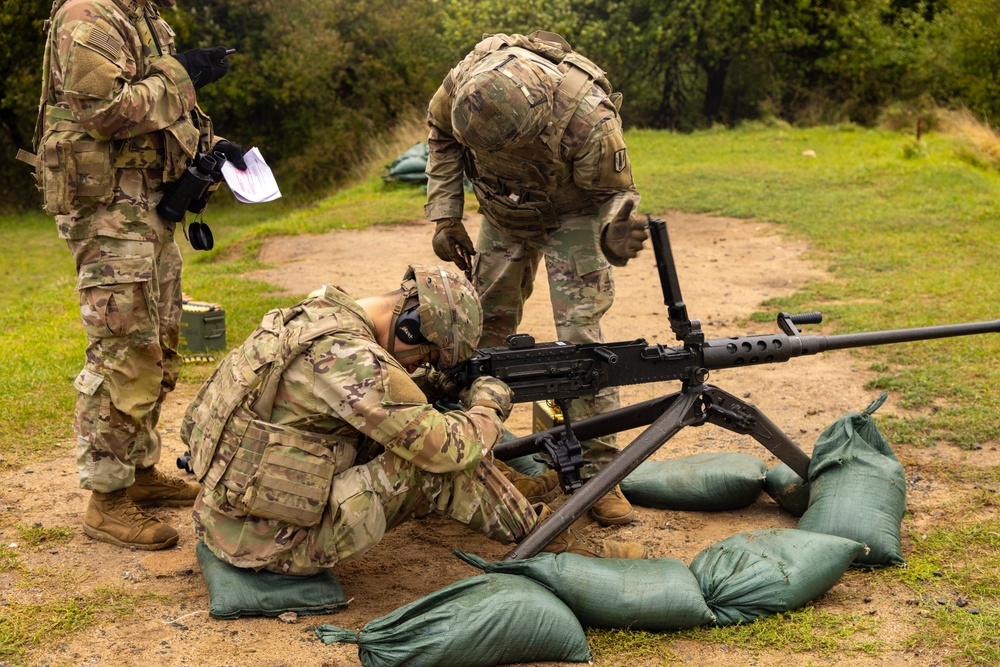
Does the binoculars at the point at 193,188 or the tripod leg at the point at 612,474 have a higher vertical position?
the binoculars at the point at 193,188

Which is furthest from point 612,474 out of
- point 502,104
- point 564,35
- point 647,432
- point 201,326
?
point 564,35

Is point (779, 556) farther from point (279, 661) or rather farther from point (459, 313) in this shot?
point (279, 661)

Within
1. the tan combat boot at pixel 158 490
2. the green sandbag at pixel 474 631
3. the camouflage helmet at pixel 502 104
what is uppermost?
the camouflage helmet at pixel 502 104

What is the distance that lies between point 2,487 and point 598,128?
137 inches

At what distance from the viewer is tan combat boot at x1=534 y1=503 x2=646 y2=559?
4102mm

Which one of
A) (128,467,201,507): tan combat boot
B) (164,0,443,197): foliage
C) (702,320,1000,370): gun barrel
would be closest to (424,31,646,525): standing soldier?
(702,320,1000,370): gun barrel

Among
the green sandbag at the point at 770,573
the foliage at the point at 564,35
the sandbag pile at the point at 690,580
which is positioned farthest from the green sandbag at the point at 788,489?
the foliage at the point at 564,35

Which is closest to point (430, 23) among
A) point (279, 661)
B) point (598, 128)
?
point (598, 128)

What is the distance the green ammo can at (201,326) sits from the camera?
7383 millimetres

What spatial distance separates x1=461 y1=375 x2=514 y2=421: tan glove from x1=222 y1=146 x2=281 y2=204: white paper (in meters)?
1.47

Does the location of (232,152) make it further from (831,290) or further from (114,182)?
(831,290)

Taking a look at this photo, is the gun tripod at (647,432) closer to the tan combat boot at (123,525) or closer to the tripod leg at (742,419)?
the tripod leg at (742,419)

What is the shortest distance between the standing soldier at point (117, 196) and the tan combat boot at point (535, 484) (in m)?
1.61

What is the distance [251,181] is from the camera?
15.8 ft
